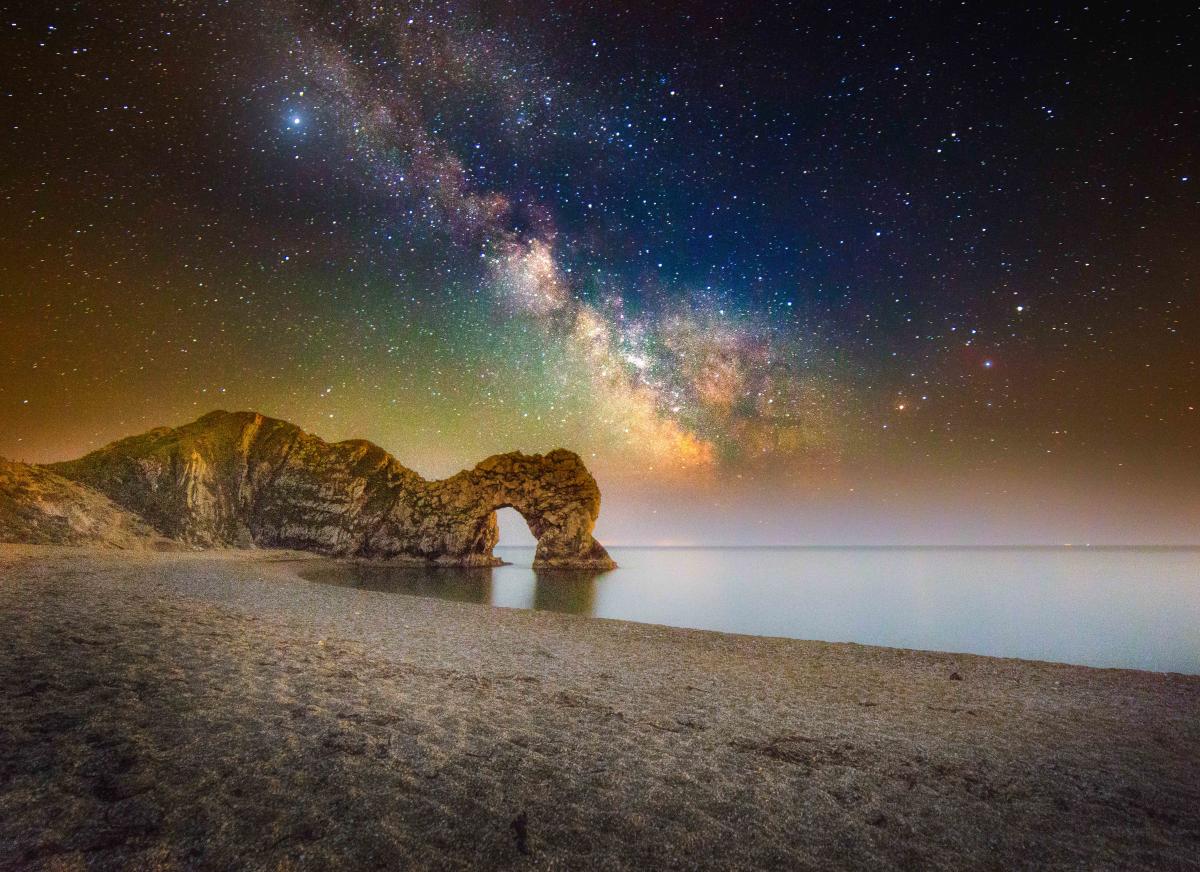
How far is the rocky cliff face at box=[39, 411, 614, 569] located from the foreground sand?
52.8 meters

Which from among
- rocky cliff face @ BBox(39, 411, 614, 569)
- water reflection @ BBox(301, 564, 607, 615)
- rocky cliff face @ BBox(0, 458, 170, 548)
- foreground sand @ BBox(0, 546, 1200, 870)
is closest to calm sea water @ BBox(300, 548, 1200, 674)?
water reflection @ BBox(301, 564, 607, 615)

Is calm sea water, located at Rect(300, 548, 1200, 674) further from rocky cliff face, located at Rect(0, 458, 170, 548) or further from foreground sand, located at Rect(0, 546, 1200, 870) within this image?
rocky cliff face, located at Rect(0, 458, 170, 548)

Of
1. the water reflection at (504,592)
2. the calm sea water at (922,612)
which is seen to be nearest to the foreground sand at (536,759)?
the calm sea water at (922,612)

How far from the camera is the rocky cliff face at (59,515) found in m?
32.3

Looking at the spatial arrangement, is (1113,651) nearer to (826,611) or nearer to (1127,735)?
(826,611)

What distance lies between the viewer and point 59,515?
35844mm

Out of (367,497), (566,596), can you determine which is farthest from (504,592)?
(367,497)

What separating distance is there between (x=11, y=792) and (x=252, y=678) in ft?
13.7

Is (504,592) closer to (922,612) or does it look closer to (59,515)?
(922,612)

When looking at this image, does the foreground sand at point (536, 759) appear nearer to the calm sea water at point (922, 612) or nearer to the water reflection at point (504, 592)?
the calm sea water at point (922, 612)

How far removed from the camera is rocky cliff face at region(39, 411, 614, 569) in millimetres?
60094

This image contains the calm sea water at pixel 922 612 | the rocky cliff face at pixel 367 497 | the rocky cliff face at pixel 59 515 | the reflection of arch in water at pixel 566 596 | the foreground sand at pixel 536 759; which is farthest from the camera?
the rocky cliff face at pixel 367 497

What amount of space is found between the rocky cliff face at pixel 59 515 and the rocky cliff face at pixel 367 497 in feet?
37.2

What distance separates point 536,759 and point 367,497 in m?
67.2
